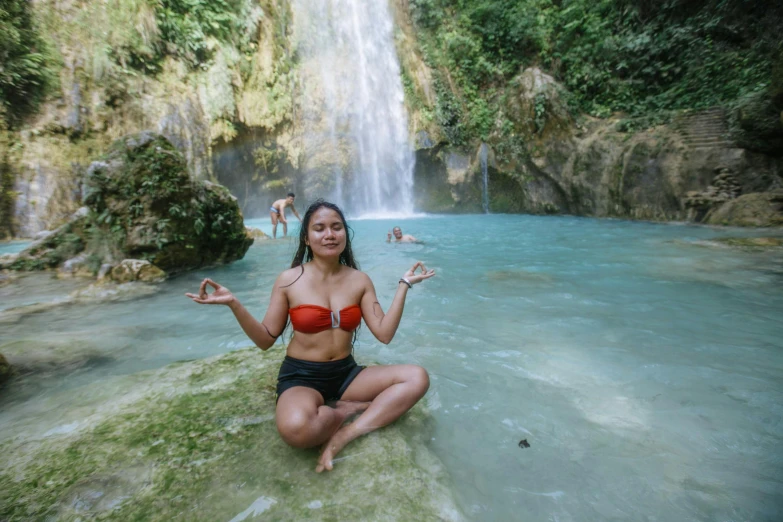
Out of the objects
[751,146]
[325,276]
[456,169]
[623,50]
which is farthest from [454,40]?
[325,276]

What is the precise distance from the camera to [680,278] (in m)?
4.92

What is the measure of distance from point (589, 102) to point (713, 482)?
48.2ft

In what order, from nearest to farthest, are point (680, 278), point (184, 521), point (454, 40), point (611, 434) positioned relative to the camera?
1. point (184, 521)
2. point (611, 434)
3. point (680, 278)
4. point (454, 40)

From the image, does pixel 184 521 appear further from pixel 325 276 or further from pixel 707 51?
pixel 707 51

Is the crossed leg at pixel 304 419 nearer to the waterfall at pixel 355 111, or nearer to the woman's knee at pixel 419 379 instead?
the woman's knee at pixel 419 379

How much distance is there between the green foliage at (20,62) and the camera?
30.2ft

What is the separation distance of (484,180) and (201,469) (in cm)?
1561

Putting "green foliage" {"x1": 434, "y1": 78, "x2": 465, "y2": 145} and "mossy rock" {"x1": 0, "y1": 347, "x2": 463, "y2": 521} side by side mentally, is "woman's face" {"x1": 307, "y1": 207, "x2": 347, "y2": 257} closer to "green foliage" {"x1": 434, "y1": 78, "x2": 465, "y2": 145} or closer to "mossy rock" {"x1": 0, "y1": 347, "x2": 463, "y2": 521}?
"mossy rock" {"x1": 0, "y1": 347, "x2": 463, "y2": 521}

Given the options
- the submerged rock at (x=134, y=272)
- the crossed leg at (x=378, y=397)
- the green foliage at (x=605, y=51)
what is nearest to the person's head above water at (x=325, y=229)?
the crossed leg at (x=378, y=397)

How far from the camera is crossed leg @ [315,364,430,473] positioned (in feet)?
5.61

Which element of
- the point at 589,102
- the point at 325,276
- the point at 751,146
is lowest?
the point at 325,276

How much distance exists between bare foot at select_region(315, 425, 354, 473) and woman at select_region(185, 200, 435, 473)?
10 centimetres

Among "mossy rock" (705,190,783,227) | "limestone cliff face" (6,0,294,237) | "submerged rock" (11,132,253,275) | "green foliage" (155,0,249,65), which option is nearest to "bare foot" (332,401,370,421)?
"submerged rock" (11,132,253,275)

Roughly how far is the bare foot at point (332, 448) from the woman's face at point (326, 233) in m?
0.89
